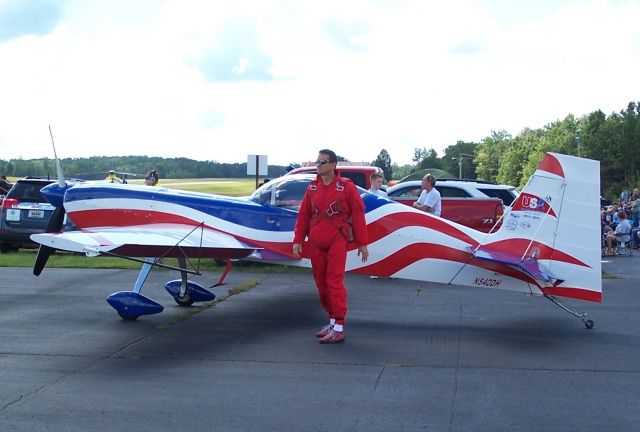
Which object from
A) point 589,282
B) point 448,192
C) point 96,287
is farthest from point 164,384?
point 448,192

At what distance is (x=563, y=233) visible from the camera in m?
7.87

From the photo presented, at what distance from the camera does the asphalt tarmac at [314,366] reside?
5.11 m

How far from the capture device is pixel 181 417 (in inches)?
201

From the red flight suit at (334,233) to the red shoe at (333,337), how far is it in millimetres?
124

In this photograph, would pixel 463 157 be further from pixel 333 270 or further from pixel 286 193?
pixel 333 270

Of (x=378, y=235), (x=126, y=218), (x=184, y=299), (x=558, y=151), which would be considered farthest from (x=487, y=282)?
(x=558, y=151)

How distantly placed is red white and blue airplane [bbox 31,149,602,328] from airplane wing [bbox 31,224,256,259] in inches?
0.5

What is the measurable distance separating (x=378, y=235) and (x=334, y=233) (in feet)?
4.01

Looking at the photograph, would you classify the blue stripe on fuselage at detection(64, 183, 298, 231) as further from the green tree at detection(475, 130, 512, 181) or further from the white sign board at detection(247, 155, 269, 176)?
the green tree at detection(475, 130, 512, 181)

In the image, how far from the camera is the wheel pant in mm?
7453

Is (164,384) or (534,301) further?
(534,301)

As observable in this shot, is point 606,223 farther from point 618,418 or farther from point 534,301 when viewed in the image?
point 618,418

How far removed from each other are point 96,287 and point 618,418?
846 cm

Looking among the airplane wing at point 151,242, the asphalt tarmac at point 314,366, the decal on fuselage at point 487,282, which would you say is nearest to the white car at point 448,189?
the asphalt tarmac at point 314,366
